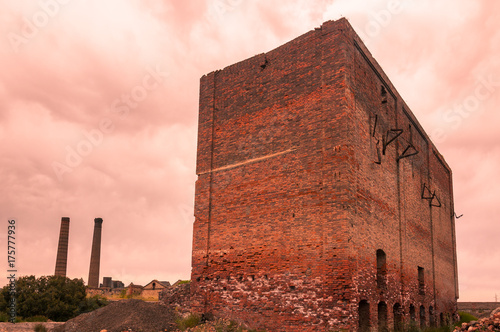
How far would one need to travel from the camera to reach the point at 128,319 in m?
12.8

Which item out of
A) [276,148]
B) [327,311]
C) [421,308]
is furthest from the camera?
[421,308]

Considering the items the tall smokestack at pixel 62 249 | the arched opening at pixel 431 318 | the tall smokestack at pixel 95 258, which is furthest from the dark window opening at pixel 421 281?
the tall smokestack at pixel 95 258

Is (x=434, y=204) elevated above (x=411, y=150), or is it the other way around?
(x=411, y=150)

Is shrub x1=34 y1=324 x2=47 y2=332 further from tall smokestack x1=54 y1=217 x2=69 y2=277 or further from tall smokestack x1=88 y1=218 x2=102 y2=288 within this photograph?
tall smokestack x1=88 y1=218 x2=102 y2=288

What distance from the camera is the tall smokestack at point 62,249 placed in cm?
3400

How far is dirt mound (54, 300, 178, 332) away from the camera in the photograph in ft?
41.4

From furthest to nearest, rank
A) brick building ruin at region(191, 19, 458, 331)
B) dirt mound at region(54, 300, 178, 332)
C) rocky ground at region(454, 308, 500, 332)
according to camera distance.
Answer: dirt mound at region(54, 300, 178, 332) < brick building ruin at region(191, 19, 458, 331) < rocky ground at region(454, 308, 500, 332)

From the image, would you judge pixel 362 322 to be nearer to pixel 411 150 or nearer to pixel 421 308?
pixel 421 308

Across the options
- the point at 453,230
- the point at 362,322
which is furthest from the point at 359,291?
the point at 453,230

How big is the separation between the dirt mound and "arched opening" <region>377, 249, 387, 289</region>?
626cm

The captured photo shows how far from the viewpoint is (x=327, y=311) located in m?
11.1

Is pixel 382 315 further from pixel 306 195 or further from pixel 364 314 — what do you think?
pixel 306 195

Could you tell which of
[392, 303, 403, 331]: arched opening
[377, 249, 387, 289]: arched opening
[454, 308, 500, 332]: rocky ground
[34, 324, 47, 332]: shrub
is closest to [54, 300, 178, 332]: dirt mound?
[34, 324, 47, 332]: shrub

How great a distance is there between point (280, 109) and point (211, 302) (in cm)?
632
